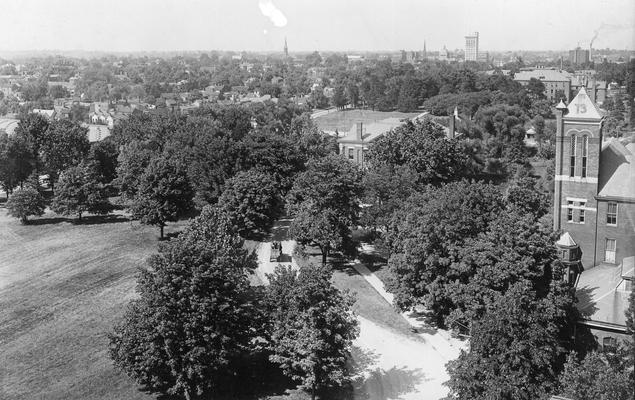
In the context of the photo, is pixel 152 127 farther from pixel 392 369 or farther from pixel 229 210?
pixel 392 369

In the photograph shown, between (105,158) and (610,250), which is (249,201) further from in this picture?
(105,158)

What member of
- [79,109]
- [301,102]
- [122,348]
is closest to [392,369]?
[122,348]

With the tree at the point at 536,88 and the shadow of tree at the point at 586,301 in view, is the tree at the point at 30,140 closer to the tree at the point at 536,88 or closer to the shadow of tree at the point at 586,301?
the shadow of tree at the point at 586,301

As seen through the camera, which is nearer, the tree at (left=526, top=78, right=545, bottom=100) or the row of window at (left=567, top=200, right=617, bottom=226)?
the row of window at (left=567, top=200, right=617, bottom=226)

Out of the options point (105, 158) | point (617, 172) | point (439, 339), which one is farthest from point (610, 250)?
point (105, 158)

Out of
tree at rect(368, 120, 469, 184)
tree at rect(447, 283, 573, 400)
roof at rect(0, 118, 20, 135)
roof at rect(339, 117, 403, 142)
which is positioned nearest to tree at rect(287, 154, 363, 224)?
tree at rect(368, 120, 469, 184)

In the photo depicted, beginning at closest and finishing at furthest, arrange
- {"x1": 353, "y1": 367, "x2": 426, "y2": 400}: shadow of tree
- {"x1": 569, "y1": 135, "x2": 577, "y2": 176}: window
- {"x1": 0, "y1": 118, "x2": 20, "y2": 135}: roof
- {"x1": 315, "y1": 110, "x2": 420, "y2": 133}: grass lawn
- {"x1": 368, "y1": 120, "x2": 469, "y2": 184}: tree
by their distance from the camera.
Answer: {"x1": 353, "y1": 367, "x2": 426, "y2": 400}: shadow of tree → {"x1": 569, "y1": 135, "x2": 577, "y2": 176}: window → {"x1": 368, "y1": 120, "x2": 469, "y2": 184}: tree → {"x1": 0, "y1": 118, "x2": 20, "y2": 135}: roof → {"x1": 315, "y1": 110, "x2": 420, "y2": 133}: grass lawn

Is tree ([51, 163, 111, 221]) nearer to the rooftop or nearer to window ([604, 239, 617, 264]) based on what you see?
the rooftop
